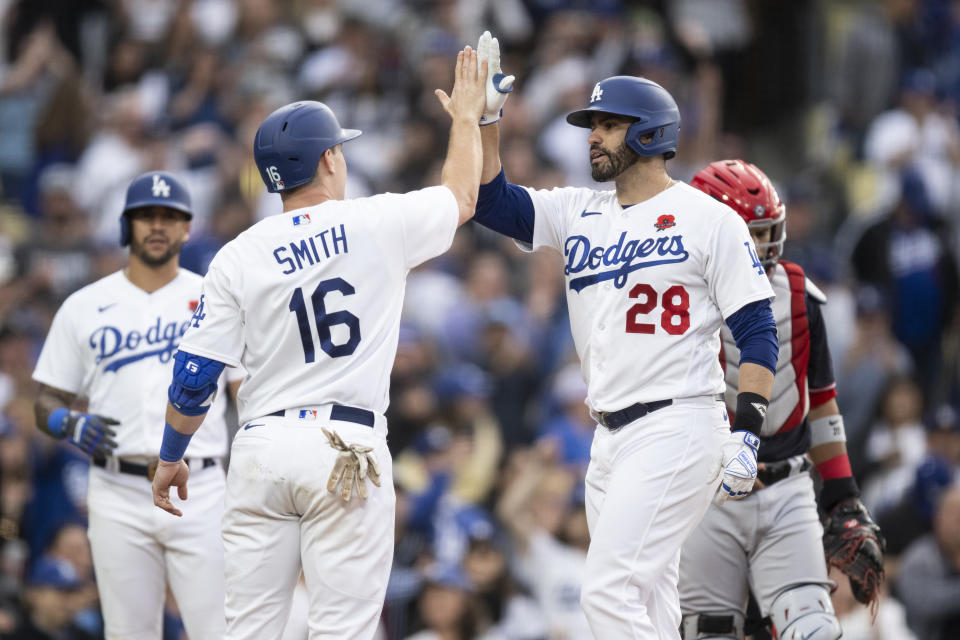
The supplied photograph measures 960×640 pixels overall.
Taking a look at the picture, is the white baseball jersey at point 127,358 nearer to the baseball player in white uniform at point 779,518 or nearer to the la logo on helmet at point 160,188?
the la logo on helmet at point 160,188

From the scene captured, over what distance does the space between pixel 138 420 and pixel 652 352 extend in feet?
8.69

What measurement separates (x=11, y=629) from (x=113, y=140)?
657 centimetres

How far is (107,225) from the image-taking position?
517 inches

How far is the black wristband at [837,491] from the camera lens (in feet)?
22.9

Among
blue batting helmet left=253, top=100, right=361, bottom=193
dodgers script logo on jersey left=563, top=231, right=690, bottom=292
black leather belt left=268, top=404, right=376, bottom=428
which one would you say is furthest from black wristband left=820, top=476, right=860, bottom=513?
blue batting helmet left=253, top=100, right=361, bottom=193

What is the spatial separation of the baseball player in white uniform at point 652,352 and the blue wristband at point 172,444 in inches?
70.5

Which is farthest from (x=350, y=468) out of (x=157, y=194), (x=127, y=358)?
(x=157, y=194)

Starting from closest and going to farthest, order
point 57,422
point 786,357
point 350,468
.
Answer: point 350,468 → point 786,357 → point 57,422

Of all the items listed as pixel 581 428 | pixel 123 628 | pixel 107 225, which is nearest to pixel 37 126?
pixel 107 225

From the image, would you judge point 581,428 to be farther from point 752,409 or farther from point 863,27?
point 863,27

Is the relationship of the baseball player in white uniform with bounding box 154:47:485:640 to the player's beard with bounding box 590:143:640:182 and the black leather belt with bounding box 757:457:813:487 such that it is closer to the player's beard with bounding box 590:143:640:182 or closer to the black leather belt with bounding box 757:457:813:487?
the player's beard with bounding box 590:143:640:182

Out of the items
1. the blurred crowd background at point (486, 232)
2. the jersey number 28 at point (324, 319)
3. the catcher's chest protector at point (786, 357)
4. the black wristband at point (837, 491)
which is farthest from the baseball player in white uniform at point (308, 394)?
the blurred crowd background at point (486, 232)

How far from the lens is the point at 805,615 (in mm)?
6391

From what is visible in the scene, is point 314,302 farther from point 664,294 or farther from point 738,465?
Result: point 738,465
